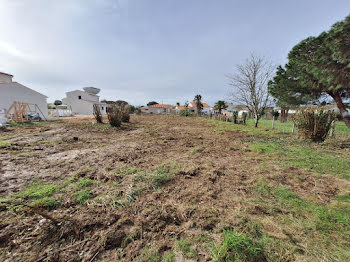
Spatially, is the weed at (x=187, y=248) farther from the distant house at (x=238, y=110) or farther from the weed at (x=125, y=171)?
the distant house at (x=238, y=110)

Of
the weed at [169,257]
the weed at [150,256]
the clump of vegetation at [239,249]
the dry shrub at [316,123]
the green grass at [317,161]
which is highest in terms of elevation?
the dry shrub at [316,123]

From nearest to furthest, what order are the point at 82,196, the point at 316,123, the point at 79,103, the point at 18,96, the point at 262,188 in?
1. the point at 82,196
2. the point at 262,188
3. the point at 316,123
4. the point at 18,96
5. the point at 79,103

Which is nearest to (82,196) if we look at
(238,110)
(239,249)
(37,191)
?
(37,191)

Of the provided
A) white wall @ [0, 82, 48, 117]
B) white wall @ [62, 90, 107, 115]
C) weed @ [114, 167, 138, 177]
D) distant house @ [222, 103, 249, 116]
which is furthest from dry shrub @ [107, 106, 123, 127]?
white wall @ [62, 90, 107, 115]

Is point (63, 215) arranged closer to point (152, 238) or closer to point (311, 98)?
point (152, 238)

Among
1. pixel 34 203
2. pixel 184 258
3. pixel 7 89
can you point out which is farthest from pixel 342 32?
pixel 7 89

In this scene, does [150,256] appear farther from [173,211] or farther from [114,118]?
[114,118]

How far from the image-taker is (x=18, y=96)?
14516mm

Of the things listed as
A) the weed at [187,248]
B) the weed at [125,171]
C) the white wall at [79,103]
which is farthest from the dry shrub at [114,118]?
the white wall at [79,103]

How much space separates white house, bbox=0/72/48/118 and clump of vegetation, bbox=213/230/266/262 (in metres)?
22.1

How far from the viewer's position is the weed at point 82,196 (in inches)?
78.3

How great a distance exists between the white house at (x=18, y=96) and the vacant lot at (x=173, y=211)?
17420 millimetres

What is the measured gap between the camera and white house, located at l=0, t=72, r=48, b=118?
13.8m

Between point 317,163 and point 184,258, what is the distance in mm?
4353
